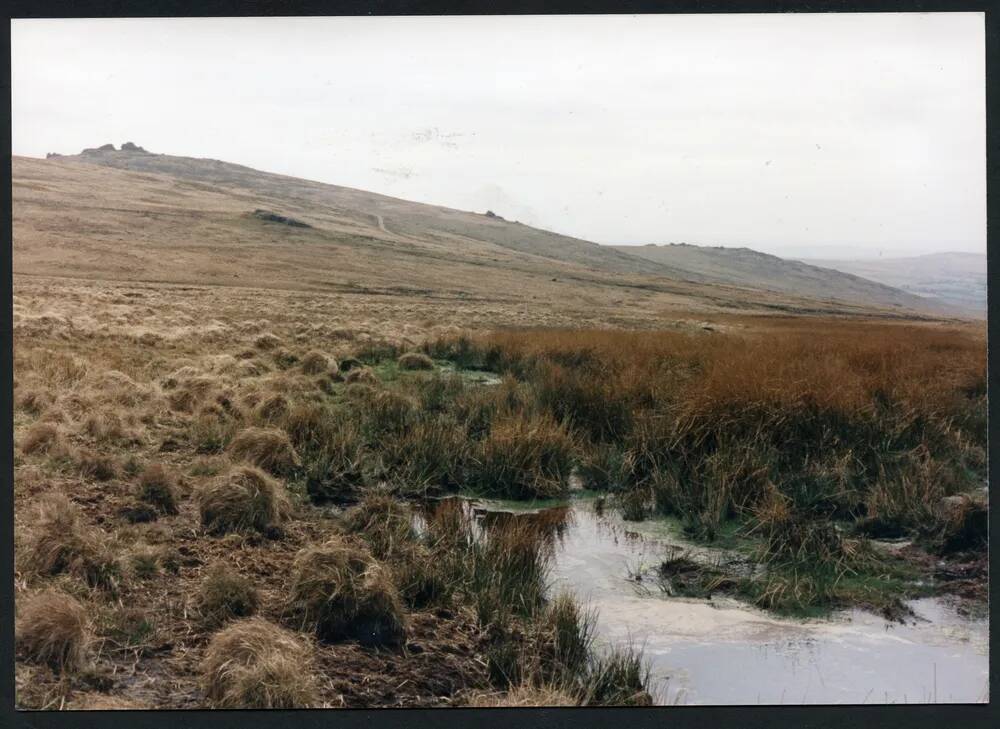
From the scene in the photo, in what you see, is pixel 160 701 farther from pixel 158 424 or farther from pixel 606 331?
pixel 606 331

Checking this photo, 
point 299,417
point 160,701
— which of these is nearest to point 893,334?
point 299,417

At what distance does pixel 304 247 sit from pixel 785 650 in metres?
12.7

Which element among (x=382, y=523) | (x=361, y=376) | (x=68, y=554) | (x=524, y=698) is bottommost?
(x=524, y=698)

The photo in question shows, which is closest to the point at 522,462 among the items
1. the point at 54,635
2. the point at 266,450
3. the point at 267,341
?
the point at 266,450

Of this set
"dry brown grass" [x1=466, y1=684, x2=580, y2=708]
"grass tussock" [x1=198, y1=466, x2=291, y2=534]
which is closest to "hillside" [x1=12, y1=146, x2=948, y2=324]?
"grass tussock" [x1=198, y1=466, x2=291, y2=534]

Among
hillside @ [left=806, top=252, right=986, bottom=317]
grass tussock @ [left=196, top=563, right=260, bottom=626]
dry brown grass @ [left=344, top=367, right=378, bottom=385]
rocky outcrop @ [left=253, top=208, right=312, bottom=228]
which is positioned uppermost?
rocky outcrop @ [left=253, top=208, right=312, bottom=228]

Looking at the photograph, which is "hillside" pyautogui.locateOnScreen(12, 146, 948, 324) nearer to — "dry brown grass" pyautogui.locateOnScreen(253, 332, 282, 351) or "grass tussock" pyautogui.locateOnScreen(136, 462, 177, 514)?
"dry brown grass" pyautogui.locateOnScreen(253, 332, 282, 351)

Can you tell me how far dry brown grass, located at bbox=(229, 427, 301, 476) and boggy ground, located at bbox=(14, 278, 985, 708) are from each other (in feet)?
0.08

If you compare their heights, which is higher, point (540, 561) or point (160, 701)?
point (540, 561)

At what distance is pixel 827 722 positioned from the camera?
4.09 m

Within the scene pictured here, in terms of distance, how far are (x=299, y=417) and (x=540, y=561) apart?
113 inches

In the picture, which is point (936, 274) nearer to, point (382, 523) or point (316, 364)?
point (382, 523)

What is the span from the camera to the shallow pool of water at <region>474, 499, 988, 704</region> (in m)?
4.63

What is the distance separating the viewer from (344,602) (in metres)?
4.66
